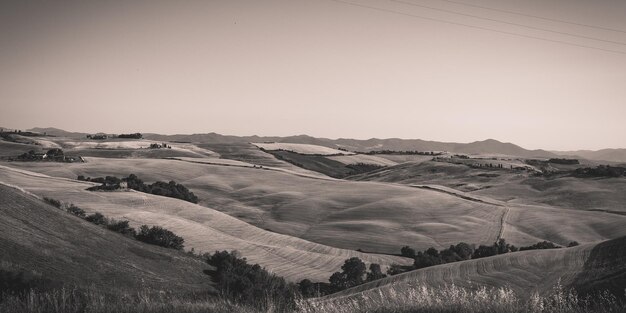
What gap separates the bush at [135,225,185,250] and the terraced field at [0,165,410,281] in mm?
6397

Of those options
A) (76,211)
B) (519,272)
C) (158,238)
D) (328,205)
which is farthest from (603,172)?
(76,211)

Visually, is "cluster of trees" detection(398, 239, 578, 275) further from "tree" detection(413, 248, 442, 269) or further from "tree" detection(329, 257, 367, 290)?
"tree" detection(329, 257, 367, 290)

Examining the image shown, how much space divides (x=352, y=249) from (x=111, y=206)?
2920 cm

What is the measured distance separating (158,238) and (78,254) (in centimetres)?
1318

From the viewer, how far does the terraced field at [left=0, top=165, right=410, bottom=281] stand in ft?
161

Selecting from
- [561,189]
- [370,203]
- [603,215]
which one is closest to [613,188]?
[561,189]

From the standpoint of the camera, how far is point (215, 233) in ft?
186

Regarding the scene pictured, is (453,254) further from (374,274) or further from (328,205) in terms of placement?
(328,205)

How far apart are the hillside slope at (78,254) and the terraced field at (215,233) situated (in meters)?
14.9

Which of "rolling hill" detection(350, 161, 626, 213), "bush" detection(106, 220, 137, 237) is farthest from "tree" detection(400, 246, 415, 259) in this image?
"rolling hill" detection(350, 161, 626, 213)

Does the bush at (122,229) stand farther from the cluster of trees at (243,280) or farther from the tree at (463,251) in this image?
the tree at (463,251)

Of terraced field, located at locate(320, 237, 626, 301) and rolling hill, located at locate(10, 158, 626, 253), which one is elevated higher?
terraced field, located at locate(320, 237, 626, 301)

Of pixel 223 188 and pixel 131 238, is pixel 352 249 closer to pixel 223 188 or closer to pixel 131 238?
pixel 131 238

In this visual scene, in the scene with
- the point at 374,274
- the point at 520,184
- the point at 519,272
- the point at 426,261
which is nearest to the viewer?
the point at 519,272
